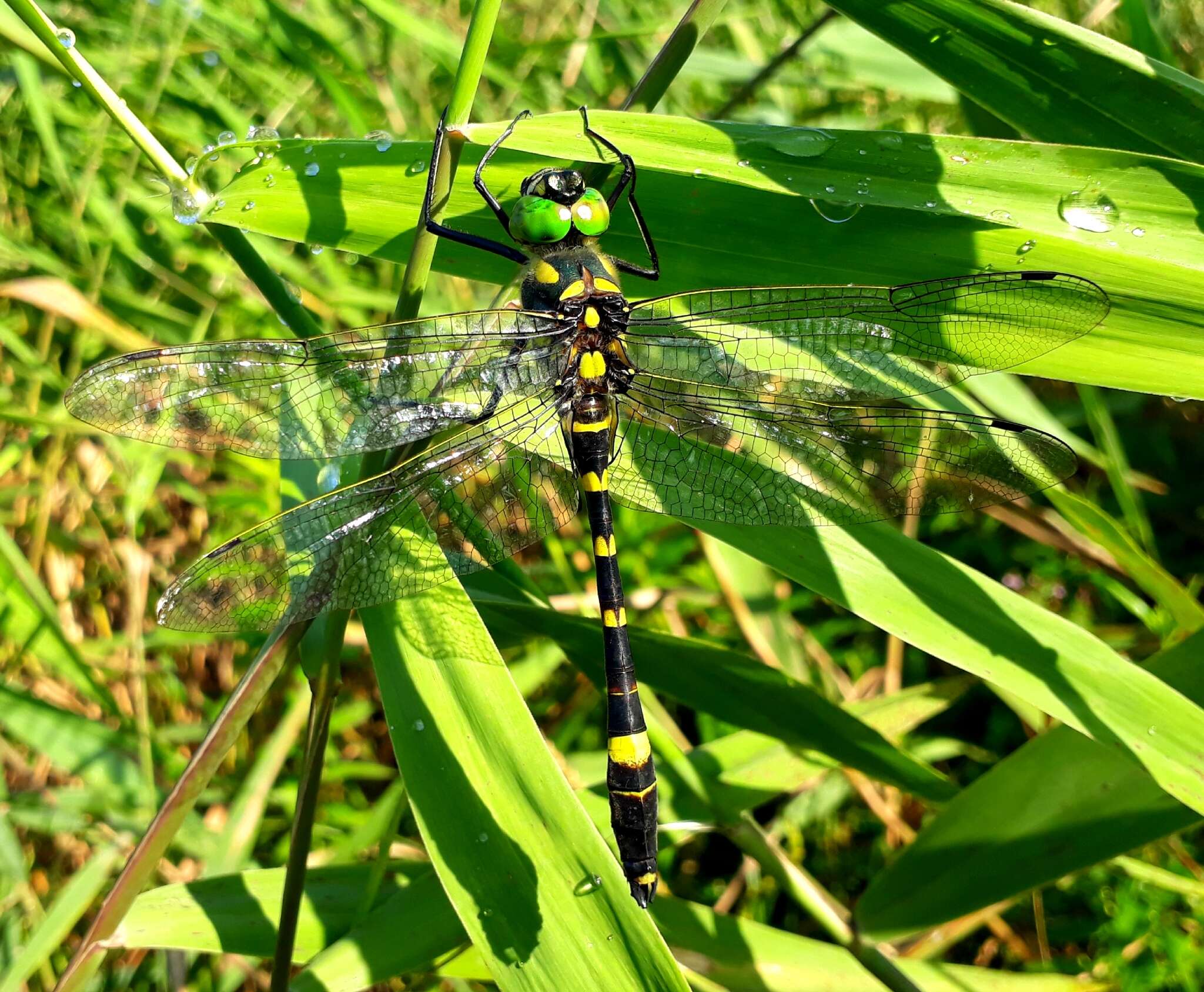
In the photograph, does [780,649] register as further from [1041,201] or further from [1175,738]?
[1041,201]

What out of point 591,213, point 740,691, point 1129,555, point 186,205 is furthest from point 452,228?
point 1129,555

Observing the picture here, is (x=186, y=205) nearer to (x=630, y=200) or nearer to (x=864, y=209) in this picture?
(x=630, y=200)

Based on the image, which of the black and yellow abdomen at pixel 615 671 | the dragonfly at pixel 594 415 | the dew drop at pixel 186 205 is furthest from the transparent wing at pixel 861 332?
the dew drop at pixel 186 205

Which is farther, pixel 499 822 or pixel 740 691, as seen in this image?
pixel 740 691

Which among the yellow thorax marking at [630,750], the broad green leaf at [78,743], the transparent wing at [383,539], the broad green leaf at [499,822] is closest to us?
the broad green leaf at [499,822]

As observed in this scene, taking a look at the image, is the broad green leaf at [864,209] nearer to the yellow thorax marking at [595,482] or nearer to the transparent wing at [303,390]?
the transparent wing at [303,390]

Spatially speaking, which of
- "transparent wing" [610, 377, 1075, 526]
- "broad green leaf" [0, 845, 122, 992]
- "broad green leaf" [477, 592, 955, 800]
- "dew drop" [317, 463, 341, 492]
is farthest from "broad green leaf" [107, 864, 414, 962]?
"transparent wing" [610, 377, 1075, 526]
